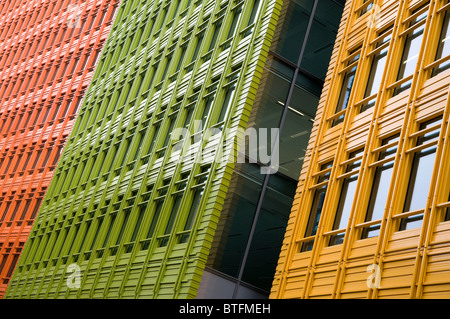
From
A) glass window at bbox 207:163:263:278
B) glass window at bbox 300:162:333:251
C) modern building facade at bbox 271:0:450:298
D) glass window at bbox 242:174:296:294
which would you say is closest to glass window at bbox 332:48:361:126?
modern building facade at bbox 271:0:450:298

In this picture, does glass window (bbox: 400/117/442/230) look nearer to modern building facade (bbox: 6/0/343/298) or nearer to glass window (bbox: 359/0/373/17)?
glass window (bbox: 359/0/373/17)

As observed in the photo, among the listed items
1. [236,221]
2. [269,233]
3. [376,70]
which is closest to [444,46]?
[376,70]

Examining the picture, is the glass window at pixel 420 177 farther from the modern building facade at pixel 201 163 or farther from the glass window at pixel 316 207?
the modern building facade at pixel 201 163

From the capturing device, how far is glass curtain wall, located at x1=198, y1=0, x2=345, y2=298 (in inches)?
921

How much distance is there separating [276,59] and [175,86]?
7.02m

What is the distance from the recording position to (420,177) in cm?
1602

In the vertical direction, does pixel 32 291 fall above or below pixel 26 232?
below

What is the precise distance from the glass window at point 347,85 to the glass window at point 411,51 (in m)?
2.29

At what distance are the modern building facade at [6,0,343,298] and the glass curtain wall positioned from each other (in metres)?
0.05

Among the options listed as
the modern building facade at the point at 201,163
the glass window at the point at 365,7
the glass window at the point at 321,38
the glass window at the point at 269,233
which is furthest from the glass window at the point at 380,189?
the glass window at the point at 321,38

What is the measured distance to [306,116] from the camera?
26062 millimetres

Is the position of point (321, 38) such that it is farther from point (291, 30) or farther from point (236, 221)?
point (236, 221)
